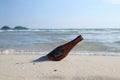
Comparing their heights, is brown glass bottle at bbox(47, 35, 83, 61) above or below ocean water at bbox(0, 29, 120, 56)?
above

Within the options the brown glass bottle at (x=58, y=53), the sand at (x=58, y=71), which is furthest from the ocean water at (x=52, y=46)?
the sand at (x=58, y=71)

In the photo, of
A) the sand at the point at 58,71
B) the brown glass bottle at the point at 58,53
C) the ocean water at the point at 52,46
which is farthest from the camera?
the ocean water at the point at 52,46

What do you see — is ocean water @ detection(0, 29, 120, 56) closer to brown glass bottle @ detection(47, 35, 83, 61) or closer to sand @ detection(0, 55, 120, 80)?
brown glass bottle @ detection(47, 35, 83, 61)

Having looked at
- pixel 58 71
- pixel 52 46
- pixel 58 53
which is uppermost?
pixel 58 53

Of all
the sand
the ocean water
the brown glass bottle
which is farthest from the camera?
the ocean water

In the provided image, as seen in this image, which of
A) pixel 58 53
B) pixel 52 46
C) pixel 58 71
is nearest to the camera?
pixel 58 71

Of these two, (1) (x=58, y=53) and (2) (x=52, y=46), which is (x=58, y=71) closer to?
(1) (x=58, y=53)

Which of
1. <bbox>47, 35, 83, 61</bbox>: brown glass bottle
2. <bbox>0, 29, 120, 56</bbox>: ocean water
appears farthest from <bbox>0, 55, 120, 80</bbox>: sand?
<bbox>0, 29, 120, 56</bbox>: ocean water

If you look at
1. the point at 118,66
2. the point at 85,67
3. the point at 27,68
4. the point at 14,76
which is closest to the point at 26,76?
the point at 14,76

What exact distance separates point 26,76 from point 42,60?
1647 millimetres

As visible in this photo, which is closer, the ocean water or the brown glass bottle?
the brown glass bottle

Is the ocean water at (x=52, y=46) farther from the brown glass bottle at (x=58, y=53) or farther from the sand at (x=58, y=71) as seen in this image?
the sand at (x=58, y=71)

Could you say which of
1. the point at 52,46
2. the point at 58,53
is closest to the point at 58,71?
the point at 58,53

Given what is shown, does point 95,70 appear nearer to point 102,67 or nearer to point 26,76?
point 102,67
